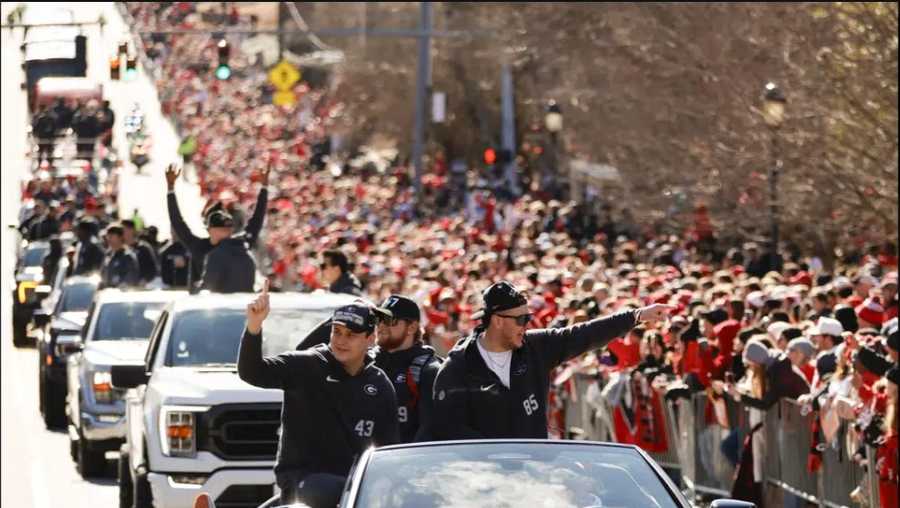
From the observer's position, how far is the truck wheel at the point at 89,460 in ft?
68.4

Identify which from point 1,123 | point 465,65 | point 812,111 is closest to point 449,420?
point 812,111

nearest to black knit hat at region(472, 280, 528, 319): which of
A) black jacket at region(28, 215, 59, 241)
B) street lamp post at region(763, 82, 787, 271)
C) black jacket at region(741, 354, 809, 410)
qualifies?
black jacket at region(741, 354, 809, 410)

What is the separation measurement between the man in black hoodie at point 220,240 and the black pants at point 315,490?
7680mm

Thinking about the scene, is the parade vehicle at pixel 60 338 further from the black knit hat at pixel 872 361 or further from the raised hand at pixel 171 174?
the black knit hat at pixel 872 361

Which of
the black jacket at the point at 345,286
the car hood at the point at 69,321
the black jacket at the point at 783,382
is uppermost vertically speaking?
the black jacket at the point at 345,286

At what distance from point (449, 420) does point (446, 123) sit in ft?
200

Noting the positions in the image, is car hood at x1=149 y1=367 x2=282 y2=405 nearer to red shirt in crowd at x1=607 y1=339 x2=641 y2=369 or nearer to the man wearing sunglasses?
the man wearing sunglasses

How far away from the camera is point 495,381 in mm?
11375

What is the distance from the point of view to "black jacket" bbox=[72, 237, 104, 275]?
94.3 ft

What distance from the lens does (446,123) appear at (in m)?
71.9

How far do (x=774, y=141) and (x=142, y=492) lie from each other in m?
14.6

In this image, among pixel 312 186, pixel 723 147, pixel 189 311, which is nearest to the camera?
pixel 189 311

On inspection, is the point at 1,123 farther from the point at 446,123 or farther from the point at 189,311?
the point at 189,311

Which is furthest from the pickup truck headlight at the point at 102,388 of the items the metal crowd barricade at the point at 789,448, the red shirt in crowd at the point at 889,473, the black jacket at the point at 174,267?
the red shirt in crowd at the point at 889,473
